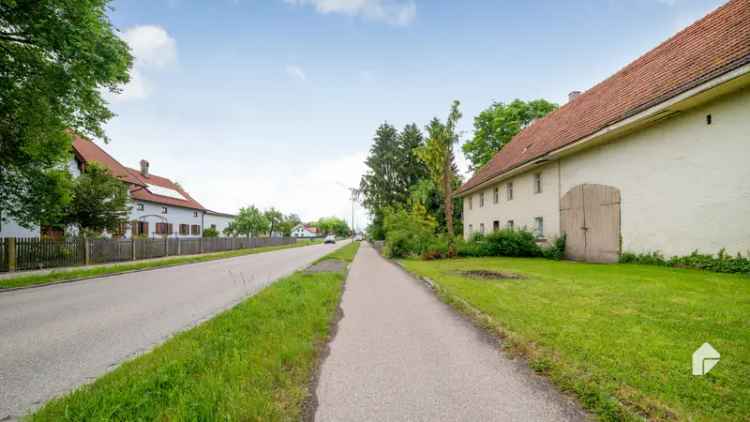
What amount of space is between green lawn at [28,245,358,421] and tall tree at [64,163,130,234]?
18.4m

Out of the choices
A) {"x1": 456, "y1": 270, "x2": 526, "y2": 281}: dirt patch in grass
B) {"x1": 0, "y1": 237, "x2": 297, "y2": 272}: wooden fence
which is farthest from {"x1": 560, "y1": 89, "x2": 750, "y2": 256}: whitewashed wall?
{"x1": 0, "y1": 237, "x2": 297, "y2": 272}: wooden fence

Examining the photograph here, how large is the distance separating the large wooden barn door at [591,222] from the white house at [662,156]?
0.13 feet

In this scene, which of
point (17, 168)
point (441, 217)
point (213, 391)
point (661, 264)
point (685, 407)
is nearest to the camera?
point (685, 407)

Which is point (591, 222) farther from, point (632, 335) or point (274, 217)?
point (274, 217)

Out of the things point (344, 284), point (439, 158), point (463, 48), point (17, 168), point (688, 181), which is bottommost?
point (344, 284)

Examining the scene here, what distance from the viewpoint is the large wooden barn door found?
1170 centimetres

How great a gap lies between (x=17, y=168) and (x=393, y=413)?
1883cm

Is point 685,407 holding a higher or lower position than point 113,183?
lower

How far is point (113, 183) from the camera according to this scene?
58.9 ft

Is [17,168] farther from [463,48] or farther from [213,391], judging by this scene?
[463,48]

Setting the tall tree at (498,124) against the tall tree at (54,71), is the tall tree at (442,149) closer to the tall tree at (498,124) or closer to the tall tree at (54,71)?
the tall tree at (54,71)

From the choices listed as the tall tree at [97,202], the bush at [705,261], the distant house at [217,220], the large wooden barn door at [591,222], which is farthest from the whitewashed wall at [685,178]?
the distant house at [217,220]

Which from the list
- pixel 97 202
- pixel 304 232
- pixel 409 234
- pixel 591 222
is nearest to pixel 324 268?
pixel 409 234

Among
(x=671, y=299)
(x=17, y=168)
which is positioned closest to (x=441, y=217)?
(x=671, y=299)
